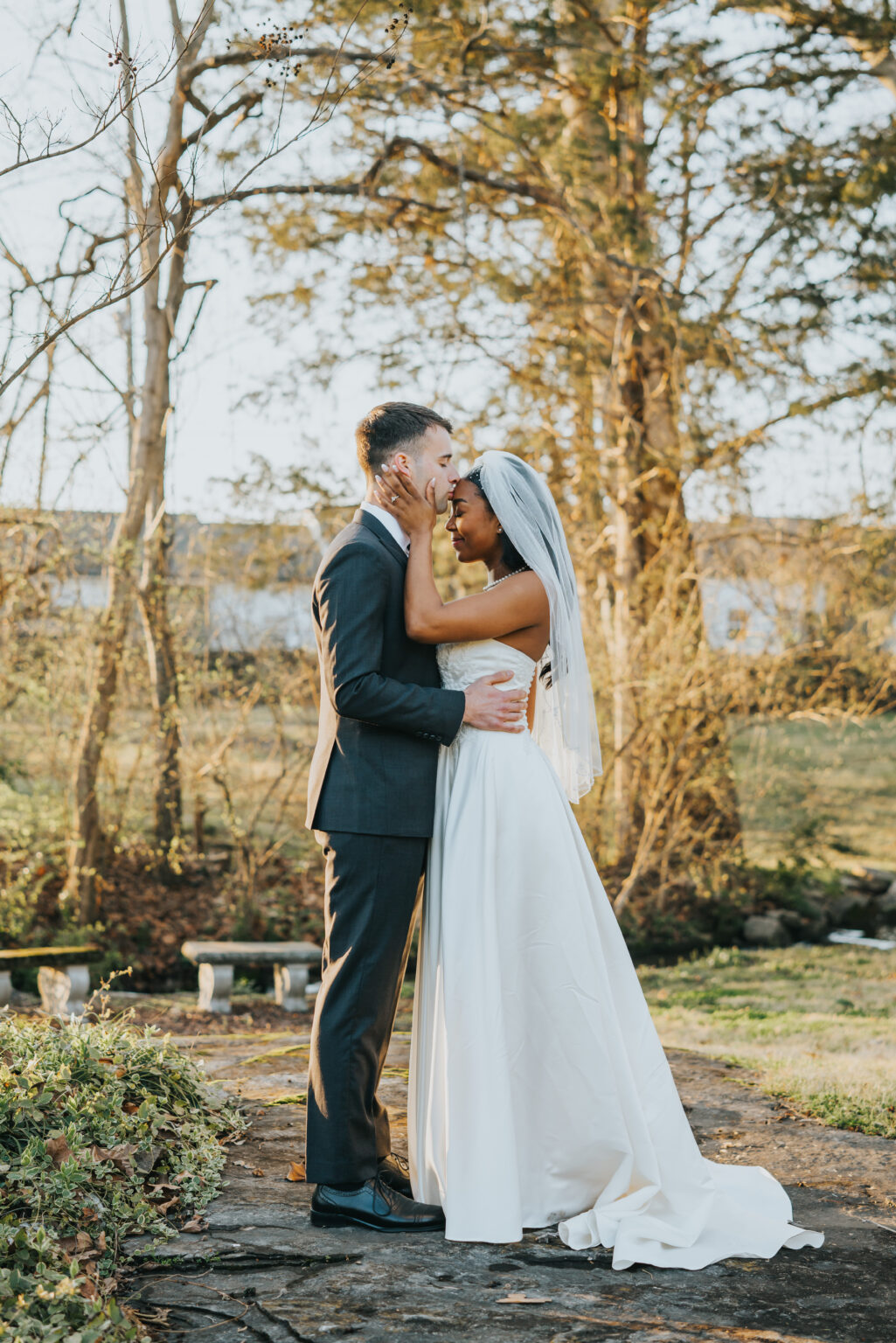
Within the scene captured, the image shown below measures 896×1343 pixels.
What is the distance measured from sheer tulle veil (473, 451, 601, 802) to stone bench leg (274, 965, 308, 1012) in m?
4.29

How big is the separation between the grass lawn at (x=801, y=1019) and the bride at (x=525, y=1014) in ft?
4.62

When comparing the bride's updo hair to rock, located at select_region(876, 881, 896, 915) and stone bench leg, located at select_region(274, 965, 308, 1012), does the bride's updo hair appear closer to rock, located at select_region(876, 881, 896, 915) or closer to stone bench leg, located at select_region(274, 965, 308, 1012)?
stone bench leg, located at select_region(274, 965, 308, 1012)

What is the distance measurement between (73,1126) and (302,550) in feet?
25.0

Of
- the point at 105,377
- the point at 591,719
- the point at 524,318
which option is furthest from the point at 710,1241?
the point at 524,318

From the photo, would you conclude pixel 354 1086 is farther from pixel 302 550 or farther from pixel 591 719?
pixel 302 550

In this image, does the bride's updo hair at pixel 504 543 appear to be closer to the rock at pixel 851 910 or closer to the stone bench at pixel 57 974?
the stone bench at pixel 57 974

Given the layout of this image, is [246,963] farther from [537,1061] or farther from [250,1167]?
[537,1061]

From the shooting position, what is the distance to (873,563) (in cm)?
1051

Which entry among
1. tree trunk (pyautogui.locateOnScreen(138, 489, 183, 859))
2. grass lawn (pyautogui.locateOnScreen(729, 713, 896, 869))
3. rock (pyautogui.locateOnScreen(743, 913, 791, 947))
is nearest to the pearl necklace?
tree trunk (pyautogui.locateOnScreen(138, 489, 183, 859))

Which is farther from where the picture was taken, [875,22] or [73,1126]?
[875,22]

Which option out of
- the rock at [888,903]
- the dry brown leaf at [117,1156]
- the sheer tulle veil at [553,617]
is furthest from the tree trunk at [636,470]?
the dry brown leaf at [117,1156]

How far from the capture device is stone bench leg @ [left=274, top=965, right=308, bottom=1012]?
308 inches

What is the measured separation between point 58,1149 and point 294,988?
15.7 feet

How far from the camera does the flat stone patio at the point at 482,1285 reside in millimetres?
2547
